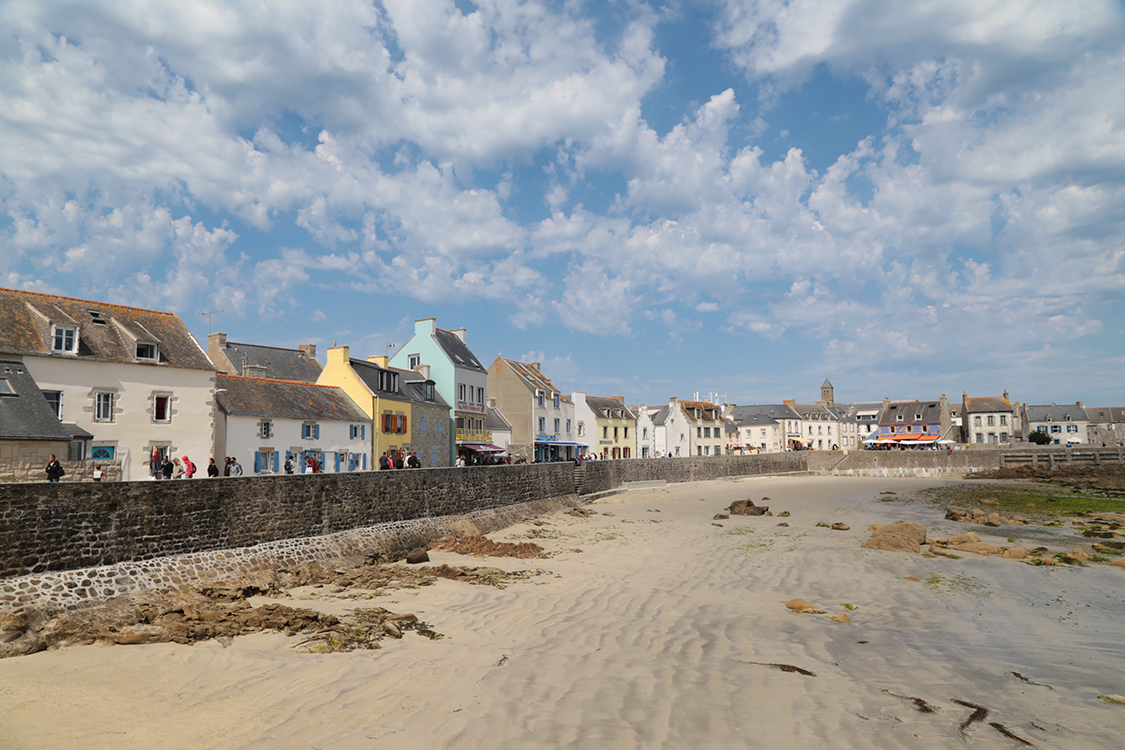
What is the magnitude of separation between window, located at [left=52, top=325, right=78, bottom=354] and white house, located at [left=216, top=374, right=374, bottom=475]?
651 cm

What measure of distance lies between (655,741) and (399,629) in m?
Result: 6.51

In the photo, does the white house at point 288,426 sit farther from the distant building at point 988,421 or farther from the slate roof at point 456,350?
the distant building at point 988,421

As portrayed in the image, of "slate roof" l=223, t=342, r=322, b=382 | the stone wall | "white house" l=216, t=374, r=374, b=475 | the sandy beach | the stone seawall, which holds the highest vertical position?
"slate roof" l=223, t=342, r=322, b=382

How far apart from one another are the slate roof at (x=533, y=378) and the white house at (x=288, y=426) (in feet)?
75.7

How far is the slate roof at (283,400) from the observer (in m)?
32.0

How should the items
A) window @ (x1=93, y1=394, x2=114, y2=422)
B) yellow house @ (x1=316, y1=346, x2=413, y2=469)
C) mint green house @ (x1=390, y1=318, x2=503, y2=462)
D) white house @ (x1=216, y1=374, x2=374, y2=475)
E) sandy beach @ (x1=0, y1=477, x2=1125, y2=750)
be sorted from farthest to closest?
mint green house @ (x1=390, y1=318, x2=503, y2=462), yellow house @ (x1=316, y1=346, x2=413, y2=469), white house @ (x1=216, y1=374, x2=374, y2=475), window @ (x1=93, y1=394, x2=114, y2=422), sandy beach @ (x1=0, y1=477, x2=1125, y2=750)

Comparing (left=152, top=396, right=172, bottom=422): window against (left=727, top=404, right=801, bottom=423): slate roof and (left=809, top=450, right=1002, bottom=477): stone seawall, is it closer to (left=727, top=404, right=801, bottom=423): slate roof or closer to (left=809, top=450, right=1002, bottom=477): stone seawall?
(left=809, top=450, right=1002, bottom=477): stone seawall

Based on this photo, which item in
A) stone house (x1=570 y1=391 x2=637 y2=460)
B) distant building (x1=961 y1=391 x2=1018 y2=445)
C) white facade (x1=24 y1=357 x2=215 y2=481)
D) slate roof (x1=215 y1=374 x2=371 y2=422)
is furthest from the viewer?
distant building (x1=961 y1=391 x2=1018 y2=445)

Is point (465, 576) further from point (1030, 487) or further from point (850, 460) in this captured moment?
point (850, 460)

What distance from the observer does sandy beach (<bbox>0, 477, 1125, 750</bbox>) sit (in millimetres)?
7172

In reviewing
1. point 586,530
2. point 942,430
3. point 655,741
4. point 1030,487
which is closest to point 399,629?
point 655,741

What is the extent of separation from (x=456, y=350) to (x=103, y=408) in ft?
94.1

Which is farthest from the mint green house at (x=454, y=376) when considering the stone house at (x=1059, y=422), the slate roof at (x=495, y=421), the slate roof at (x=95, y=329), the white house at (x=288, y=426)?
the stone house at (x=1059, y=422)

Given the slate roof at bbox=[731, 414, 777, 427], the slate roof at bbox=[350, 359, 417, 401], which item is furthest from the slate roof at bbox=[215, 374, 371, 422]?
the slate roof at bbox=[731, 414, 777, 427]
